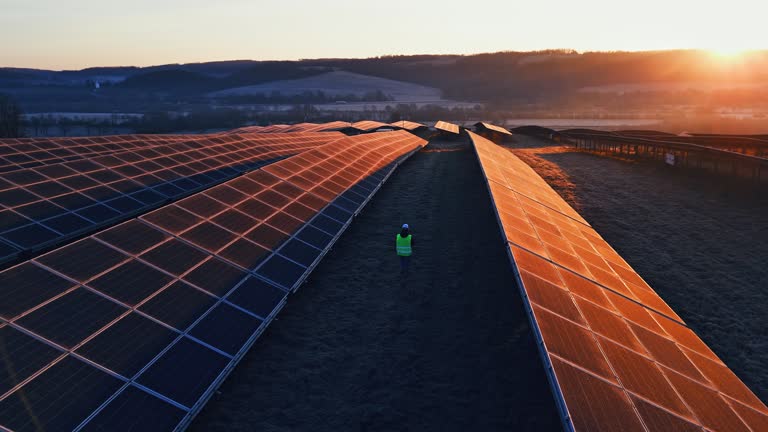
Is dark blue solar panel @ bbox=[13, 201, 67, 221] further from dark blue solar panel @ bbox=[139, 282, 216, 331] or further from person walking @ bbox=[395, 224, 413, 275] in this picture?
person walking @ bbox=[395, 224, 413, 275]

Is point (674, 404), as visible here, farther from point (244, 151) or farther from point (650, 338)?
point (244, 151)

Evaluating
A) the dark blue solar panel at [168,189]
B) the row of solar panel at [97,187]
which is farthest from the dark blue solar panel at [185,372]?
the dark blue solar panel at [168,189]

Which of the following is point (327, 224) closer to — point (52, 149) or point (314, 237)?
point (314, 237)

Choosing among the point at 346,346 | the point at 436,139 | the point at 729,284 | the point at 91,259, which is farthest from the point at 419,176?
the point at 436,139

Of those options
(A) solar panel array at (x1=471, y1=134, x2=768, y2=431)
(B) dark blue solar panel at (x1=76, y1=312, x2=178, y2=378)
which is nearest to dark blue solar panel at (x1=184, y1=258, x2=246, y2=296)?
(B) dark blue solar panel at (x1=76, y1=312, x2=178, y2=378)

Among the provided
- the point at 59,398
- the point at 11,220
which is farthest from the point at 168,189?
the point at 59,398
